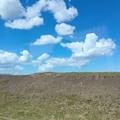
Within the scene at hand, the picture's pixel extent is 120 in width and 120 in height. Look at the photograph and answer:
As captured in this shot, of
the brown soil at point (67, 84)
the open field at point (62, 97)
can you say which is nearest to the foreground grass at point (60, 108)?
the open field at point (62, 97)

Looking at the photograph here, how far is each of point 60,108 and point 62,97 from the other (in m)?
5.61

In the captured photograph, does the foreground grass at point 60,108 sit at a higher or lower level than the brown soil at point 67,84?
lower

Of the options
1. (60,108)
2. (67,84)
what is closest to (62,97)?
(60,108)

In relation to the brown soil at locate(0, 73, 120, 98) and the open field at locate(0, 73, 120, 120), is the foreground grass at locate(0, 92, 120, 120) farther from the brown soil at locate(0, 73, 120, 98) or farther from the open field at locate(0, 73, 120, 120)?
the brown soil at locate(0, 73, 120, 98)

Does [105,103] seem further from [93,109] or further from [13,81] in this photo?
[13,81]

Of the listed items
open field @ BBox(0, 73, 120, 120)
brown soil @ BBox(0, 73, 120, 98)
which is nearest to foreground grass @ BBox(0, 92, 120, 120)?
open field @ BBox(0, 73, 120, 120)

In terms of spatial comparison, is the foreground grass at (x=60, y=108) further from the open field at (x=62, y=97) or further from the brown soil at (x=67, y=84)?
the brown soil at (x=67, y=84)

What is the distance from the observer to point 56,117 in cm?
3706

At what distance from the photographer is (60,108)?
4141cm

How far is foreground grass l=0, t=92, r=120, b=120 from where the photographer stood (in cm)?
3662

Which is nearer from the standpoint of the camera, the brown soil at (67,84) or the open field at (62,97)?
the open field at (62,97)

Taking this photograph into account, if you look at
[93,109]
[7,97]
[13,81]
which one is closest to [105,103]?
[93,109]

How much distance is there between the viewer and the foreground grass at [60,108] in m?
36.6

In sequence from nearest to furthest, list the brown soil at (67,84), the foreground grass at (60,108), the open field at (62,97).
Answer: the foreground grass at (60,108) → the open field at (62,97) → the brown soil at (67,84)
